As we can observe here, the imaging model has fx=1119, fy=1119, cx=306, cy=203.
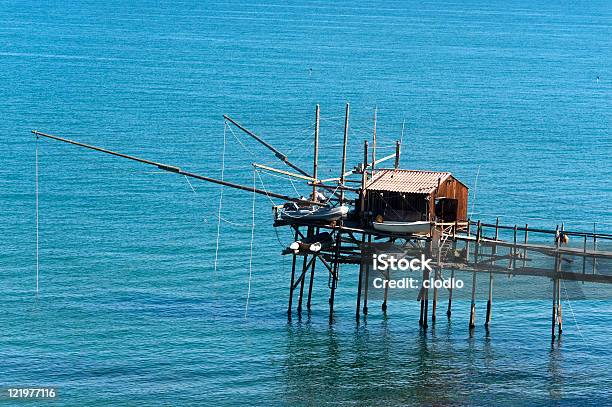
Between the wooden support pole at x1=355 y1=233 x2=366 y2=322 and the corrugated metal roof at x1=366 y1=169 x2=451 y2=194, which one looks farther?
the wooden support pole at x1=355 y1=233 x2=366 y2=322

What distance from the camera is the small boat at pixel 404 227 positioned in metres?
59.0

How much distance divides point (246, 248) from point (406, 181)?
21814 millimetres

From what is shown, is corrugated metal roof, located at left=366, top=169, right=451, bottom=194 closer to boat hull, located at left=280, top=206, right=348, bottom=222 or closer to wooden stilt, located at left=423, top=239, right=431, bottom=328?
boat hull, located at left=280, top=206, right=348, bottom=222

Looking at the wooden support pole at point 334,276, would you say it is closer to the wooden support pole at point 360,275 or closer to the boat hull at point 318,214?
the wooden support pole at point 360,275

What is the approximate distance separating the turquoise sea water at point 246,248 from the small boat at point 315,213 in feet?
22.0

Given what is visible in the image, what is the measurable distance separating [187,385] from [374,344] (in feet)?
37.1

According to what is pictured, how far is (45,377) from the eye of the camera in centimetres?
5622

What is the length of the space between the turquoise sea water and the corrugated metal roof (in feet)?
28.7

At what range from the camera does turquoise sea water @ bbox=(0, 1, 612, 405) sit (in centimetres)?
5691

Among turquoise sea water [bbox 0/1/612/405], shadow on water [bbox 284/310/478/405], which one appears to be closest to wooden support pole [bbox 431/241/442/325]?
shadow on water [bbox 284/310/478/405]

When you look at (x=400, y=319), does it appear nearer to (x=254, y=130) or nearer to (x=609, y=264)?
(x=609, y=264)

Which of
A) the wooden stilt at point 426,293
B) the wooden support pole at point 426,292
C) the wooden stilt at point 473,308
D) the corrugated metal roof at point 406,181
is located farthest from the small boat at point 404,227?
the wooden stilt at point 473,308

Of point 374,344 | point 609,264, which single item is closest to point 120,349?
point 374,344

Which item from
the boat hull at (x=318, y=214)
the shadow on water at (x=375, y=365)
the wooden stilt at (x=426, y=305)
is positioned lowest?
the shadow on water at (x=375, y=365)
